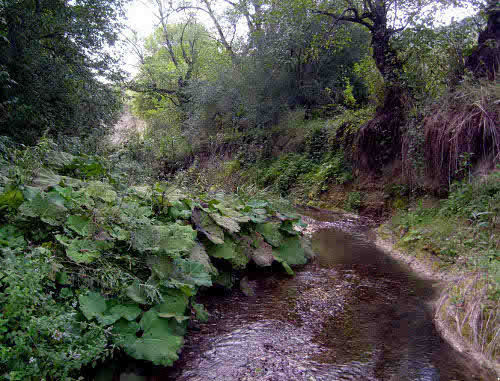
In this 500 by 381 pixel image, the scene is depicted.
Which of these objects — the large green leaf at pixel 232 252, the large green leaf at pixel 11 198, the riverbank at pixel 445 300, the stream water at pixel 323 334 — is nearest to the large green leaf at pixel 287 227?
the stream water at pixel 323 334

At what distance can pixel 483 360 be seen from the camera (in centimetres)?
279

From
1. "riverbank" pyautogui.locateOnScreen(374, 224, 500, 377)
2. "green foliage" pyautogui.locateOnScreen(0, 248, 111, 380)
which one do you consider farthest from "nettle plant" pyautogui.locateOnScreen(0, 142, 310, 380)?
"riverbank" pyautogui.locateOnScreen(374, 224, 500, 377)

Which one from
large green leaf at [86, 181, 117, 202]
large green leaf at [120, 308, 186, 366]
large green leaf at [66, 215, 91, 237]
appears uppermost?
large green leaf at [86, 181, 117, 202]

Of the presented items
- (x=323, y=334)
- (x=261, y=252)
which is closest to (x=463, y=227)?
(x=261, y=252)

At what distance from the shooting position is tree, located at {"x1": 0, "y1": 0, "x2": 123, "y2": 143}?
7.64 metres

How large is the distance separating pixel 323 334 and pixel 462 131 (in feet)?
14.7

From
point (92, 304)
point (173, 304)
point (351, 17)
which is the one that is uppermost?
point (351, 17)

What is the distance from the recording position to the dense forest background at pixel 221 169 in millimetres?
2646

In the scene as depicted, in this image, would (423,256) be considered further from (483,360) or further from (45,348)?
(45,348)

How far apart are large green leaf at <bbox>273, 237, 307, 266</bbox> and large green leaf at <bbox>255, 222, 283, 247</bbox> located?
113mm

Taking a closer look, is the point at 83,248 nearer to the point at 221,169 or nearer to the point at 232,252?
the point at 232,252

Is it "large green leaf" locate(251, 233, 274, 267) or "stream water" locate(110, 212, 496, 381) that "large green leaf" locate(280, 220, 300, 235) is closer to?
"large green leaf" locate(251, 233, 274, 267)

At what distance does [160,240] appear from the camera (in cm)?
330

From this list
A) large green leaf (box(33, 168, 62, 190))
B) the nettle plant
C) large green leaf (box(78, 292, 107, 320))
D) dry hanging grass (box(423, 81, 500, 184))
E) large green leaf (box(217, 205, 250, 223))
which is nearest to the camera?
the nettle plant
